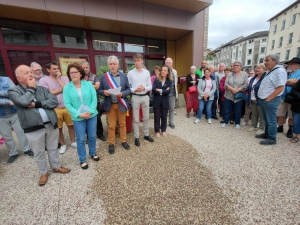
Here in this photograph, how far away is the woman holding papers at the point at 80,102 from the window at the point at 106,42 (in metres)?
4.69

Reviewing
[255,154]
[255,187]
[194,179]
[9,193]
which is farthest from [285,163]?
[9,193]

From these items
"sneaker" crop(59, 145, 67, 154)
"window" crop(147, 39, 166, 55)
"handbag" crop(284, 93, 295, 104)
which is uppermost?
"window" crop(147, 39, 166, 55)

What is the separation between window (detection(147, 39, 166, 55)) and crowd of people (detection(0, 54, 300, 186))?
4.01m

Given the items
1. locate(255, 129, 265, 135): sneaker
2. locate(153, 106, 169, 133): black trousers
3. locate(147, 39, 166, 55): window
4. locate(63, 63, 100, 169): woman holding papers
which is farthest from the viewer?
locate(147, 39, 166, 55): window

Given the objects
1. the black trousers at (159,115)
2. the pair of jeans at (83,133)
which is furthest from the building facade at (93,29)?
the pair of jeans at (83,133)

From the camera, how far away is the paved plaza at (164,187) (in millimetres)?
1646

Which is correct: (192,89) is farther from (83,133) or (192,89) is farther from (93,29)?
(93,29)

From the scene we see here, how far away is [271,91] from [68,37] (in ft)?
23.2

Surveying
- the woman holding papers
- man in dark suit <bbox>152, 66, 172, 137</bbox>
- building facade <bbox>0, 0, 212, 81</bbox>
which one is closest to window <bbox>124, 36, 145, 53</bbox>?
building facade <bbox>0, 0, 212, 81</bbox>

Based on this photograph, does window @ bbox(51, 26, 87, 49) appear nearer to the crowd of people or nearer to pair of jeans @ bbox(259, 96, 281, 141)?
the crowd of people

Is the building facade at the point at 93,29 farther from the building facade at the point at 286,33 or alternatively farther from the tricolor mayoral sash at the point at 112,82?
the building facade at the point at 286,33

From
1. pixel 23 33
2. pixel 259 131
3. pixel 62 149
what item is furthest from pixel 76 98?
pixel 23 33

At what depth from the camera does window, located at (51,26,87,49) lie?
215 inches

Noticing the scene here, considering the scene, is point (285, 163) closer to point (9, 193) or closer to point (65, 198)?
point (65, 198)
